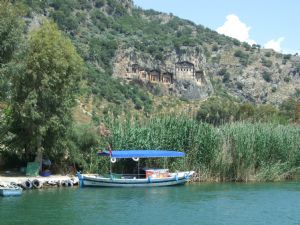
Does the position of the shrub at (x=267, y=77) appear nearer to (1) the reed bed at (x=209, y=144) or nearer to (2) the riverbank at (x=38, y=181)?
(1) the reed bed at (x=209, y=144)

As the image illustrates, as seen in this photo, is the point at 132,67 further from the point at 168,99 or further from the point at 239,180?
the point at 239,180

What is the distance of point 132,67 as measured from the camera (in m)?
110

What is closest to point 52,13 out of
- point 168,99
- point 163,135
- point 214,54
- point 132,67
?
point 132,67

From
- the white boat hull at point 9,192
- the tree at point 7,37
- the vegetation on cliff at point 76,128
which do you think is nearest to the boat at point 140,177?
the vegetation on cliff at point 76,128

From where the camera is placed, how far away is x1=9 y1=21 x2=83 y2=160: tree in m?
30.8

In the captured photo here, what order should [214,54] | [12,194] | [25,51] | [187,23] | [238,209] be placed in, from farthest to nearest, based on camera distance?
[187,23] → [214,54] → [25,51] → [12,194] → [238,209]

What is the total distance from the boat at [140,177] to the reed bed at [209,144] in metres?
2.19

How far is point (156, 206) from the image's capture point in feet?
82.0

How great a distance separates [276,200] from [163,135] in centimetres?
1041

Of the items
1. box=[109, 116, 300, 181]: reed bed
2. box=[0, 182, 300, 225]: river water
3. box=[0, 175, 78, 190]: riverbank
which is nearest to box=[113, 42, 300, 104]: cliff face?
box=[109, 116, 300, 181]: reed bed

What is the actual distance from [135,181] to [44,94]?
25.3 feet

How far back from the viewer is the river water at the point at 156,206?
2150 centimetres

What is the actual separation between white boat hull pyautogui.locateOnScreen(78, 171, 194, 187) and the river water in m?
0.51

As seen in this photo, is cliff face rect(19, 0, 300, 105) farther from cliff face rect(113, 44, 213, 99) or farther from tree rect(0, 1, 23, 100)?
tree rect(0, 1, 23, 100)
